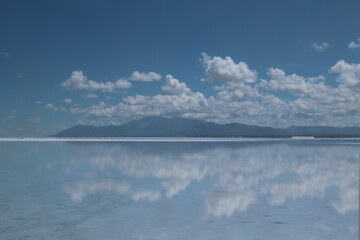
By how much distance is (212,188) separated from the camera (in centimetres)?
924

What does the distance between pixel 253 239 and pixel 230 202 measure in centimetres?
244

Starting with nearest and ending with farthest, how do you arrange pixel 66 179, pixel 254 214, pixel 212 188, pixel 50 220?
pixel 50 220 < pixel 254 214 < pixel 212 188 < pixel 66 179

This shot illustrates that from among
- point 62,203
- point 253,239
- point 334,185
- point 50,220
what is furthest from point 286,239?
point 334,185

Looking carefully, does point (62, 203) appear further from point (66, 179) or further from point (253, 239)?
point (253, 239)

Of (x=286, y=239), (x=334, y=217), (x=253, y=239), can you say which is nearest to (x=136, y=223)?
(x=253, y=239)

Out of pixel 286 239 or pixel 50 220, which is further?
pixel 50 220

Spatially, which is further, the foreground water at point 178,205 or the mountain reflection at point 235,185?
the mountain reflection at point 235,185

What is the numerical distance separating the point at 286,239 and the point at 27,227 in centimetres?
384

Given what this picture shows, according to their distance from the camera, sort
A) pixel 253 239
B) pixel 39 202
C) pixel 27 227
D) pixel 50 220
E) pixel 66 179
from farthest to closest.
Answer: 1. pixel 66 179
2. pixel 39 202
3. pixel 50 220
4. pixel 27 227
5. pixel 253 239

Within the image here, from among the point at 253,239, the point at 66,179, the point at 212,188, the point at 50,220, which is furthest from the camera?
the point at 66,179

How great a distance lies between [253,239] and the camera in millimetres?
5086

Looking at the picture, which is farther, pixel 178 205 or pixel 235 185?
pixel 235 185

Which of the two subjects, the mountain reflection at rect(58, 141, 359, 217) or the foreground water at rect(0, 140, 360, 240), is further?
the mountain reflection at rect(58, 141, 359, 217)

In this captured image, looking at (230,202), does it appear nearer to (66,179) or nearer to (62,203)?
(62,203)
